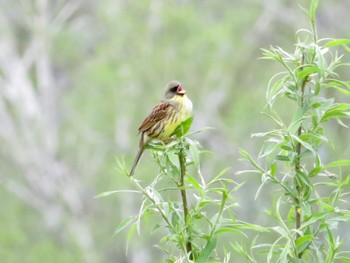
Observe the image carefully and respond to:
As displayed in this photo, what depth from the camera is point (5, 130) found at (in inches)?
883

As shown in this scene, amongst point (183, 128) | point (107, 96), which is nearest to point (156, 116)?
point (183, 128)

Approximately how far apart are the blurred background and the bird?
1253 cm

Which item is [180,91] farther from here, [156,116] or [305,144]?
[305,144]

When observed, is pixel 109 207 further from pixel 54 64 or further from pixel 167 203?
pixel 167 203

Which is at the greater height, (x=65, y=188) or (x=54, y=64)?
(x=54, y=64)

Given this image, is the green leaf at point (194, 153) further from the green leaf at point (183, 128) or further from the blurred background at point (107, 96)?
the blurred background at point (107, 96)

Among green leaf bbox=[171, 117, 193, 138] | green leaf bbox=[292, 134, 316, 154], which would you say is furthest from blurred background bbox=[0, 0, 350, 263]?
green leaf bbox=[292, 134, 316, 154]

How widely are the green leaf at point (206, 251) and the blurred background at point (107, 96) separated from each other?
14.0m

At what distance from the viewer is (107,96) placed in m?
20.6

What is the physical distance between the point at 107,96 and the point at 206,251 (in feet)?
59.3

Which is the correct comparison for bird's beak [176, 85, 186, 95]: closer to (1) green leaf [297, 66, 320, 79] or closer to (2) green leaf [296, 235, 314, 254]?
(1) green leaf [297, 66, 320, 79]

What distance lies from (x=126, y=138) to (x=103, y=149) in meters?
1.28

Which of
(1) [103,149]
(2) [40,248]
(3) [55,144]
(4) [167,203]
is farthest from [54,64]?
(4) [167,203]

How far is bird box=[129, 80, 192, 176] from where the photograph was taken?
3713mm
